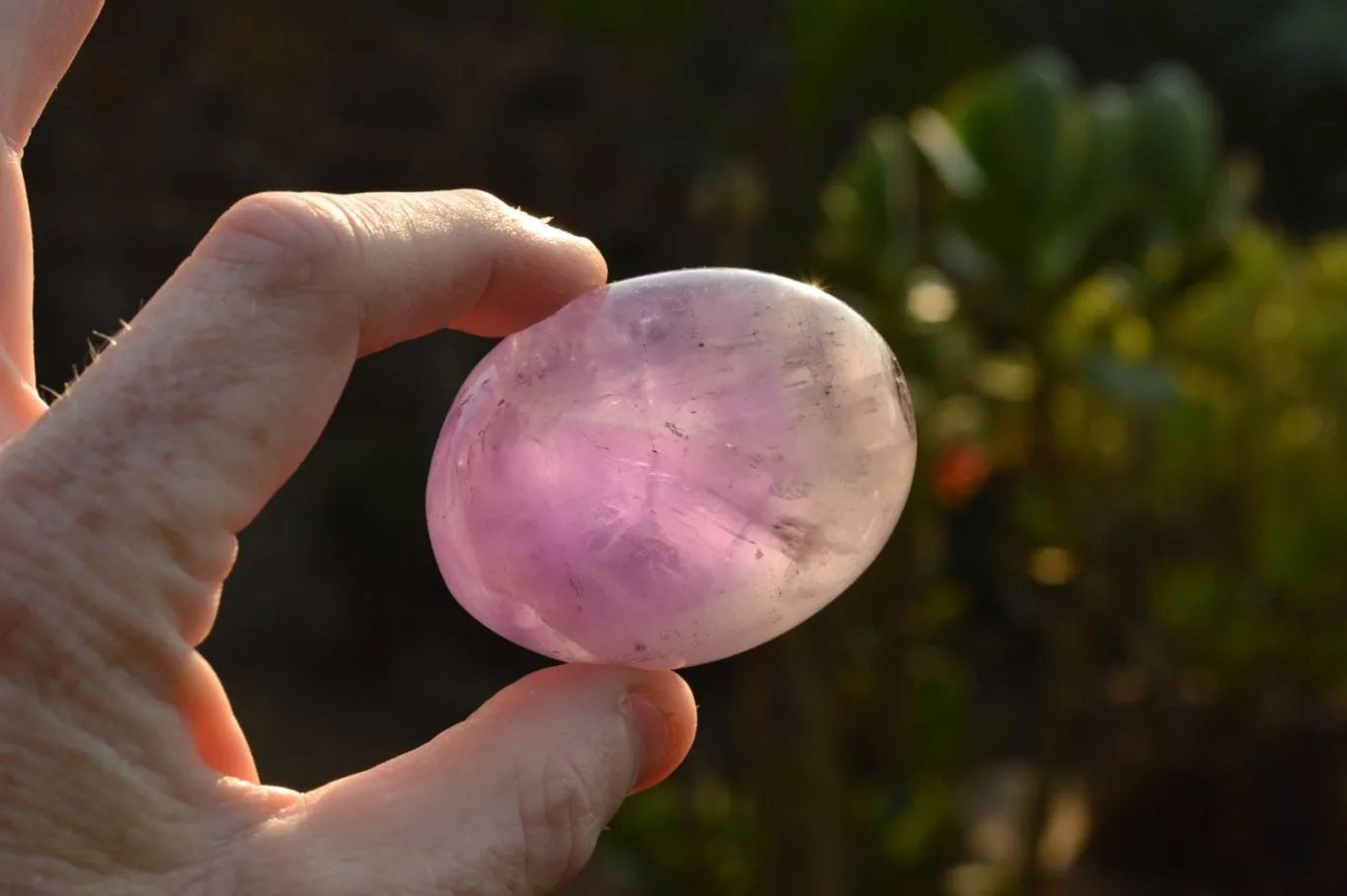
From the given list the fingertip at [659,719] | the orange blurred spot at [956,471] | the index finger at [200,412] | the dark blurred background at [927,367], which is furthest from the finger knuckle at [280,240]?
the orange blurred spot at [956,471]

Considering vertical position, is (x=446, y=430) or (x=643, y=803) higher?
(x=446, y=430)

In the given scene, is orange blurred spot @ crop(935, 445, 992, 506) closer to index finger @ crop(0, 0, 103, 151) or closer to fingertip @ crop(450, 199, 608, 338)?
fingertip @ crop(450, 199, 608, 338)

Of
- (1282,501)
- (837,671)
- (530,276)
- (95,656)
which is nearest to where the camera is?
(95,656)

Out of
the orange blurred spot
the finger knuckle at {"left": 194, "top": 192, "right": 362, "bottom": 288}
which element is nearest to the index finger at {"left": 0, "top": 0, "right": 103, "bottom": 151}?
the finger knuckle at {"left": 194, "top": 192, "right": 362, "bottom": 288}

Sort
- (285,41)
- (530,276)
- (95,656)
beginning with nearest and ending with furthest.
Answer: (95,656) < (530,276) < (285,41)

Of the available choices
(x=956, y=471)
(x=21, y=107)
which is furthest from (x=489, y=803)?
(x=956, y=471)

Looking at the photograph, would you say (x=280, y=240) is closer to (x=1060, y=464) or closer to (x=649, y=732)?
(x=649, y=732)

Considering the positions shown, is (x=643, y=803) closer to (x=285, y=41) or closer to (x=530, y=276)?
(x=530, y=276)

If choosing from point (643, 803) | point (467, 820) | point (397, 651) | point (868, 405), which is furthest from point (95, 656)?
point (397, 651)
